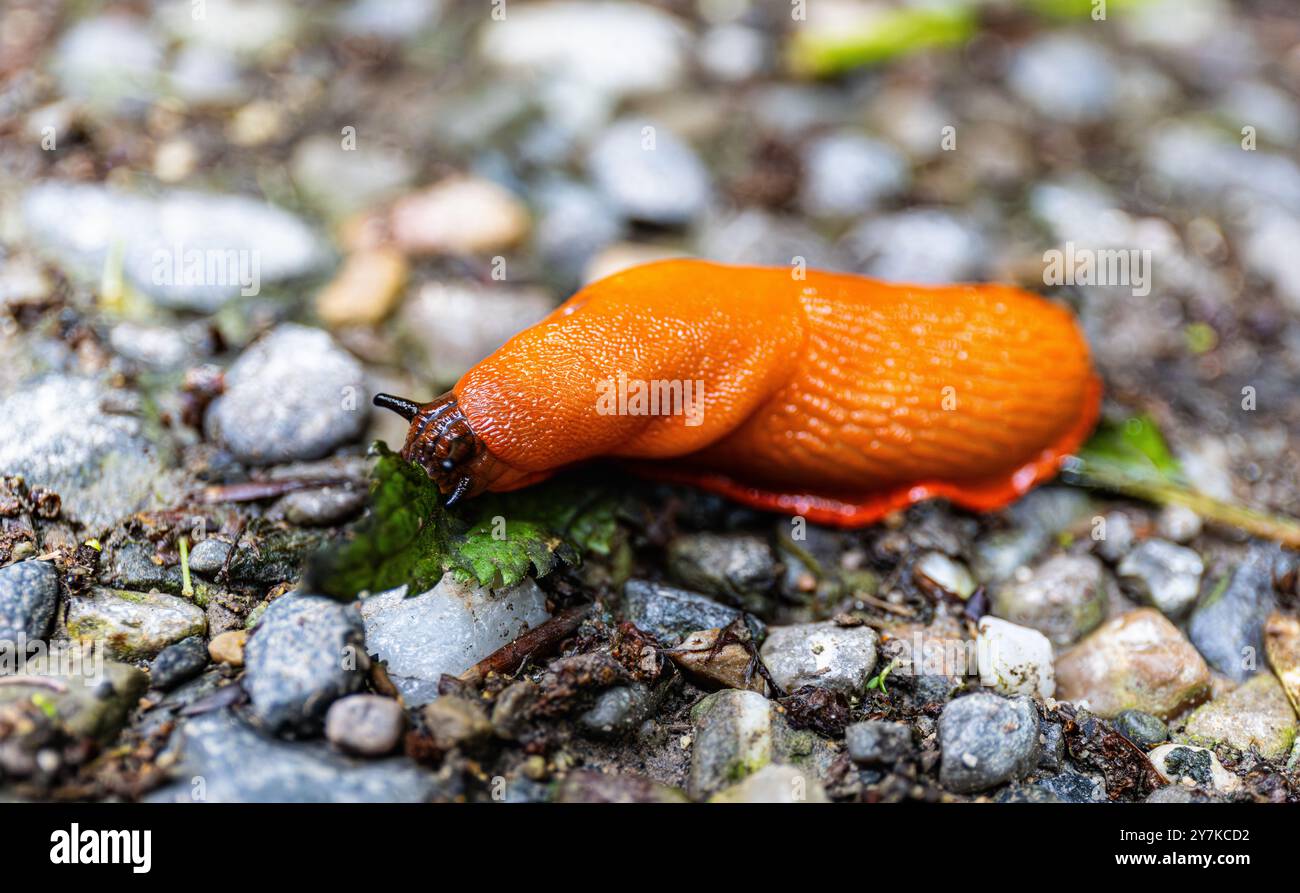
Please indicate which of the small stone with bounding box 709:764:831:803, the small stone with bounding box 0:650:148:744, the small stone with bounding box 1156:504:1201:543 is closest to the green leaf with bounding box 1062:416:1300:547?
the small stone with bounding box 1156:504:1201:543

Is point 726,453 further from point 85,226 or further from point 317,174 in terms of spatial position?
point 85,226

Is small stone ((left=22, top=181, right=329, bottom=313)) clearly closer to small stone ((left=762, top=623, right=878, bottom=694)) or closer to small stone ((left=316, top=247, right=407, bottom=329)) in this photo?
small stone ((left=316, top=247, right=407, bottom=329))

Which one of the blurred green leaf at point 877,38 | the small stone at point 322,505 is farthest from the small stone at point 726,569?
the blurred green leaf at point 877,38

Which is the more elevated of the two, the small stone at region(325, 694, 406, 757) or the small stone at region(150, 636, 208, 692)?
the small stone at region(150, 636, 208, 692)

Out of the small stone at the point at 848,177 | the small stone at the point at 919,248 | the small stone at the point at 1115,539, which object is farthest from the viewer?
the small stone at the point at 848,177

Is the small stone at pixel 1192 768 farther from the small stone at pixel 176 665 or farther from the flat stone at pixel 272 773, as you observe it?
the small stone at pixel 176 665

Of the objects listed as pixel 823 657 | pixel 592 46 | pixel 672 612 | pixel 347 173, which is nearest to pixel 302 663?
pixel 672 612
